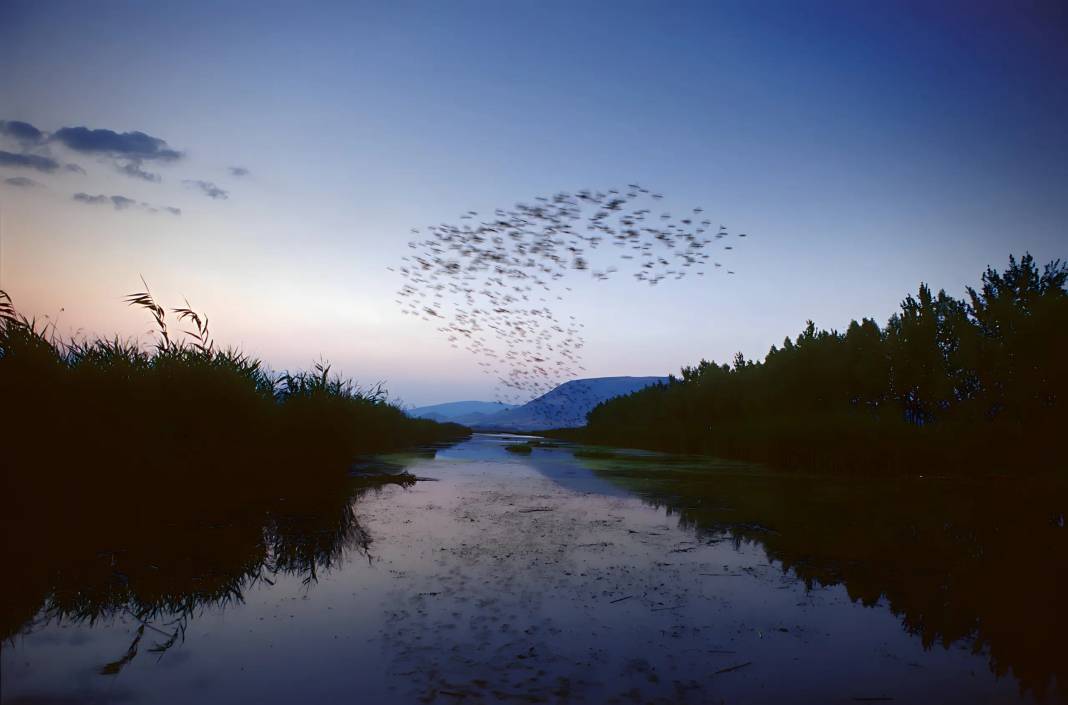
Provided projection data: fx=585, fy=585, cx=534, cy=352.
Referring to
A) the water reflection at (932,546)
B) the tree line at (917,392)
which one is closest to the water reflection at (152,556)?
the water reflection at (932,546)

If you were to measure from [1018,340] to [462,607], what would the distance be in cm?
3151

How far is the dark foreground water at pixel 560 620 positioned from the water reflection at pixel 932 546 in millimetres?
48

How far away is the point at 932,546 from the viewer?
28.1 ft

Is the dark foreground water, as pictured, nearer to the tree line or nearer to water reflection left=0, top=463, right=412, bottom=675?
water reflection left=0, top=463, right=412, bottom=675

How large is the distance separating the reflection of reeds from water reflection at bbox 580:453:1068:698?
627 cm

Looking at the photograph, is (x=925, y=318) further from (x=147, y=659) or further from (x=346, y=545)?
(x=147, y=659)

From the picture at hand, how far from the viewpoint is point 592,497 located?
45.2 ft

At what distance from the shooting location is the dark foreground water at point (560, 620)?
159 inches

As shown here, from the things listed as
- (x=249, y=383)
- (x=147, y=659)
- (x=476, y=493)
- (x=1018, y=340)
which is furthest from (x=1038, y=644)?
(x=1018, y=340)

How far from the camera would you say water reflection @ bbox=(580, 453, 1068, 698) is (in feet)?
17.5

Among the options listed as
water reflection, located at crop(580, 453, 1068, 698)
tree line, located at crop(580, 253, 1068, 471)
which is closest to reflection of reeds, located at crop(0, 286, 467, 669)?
water reflection, located at crop(580, 453, 1068, 698)

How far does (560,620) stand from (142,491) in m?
7.23

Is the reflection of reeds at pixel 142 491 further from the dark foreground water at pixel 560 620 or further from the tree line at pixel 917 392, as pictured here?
the tree line at pixel 917 392

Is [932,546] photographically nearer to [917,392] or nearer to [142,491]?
[142,491]
